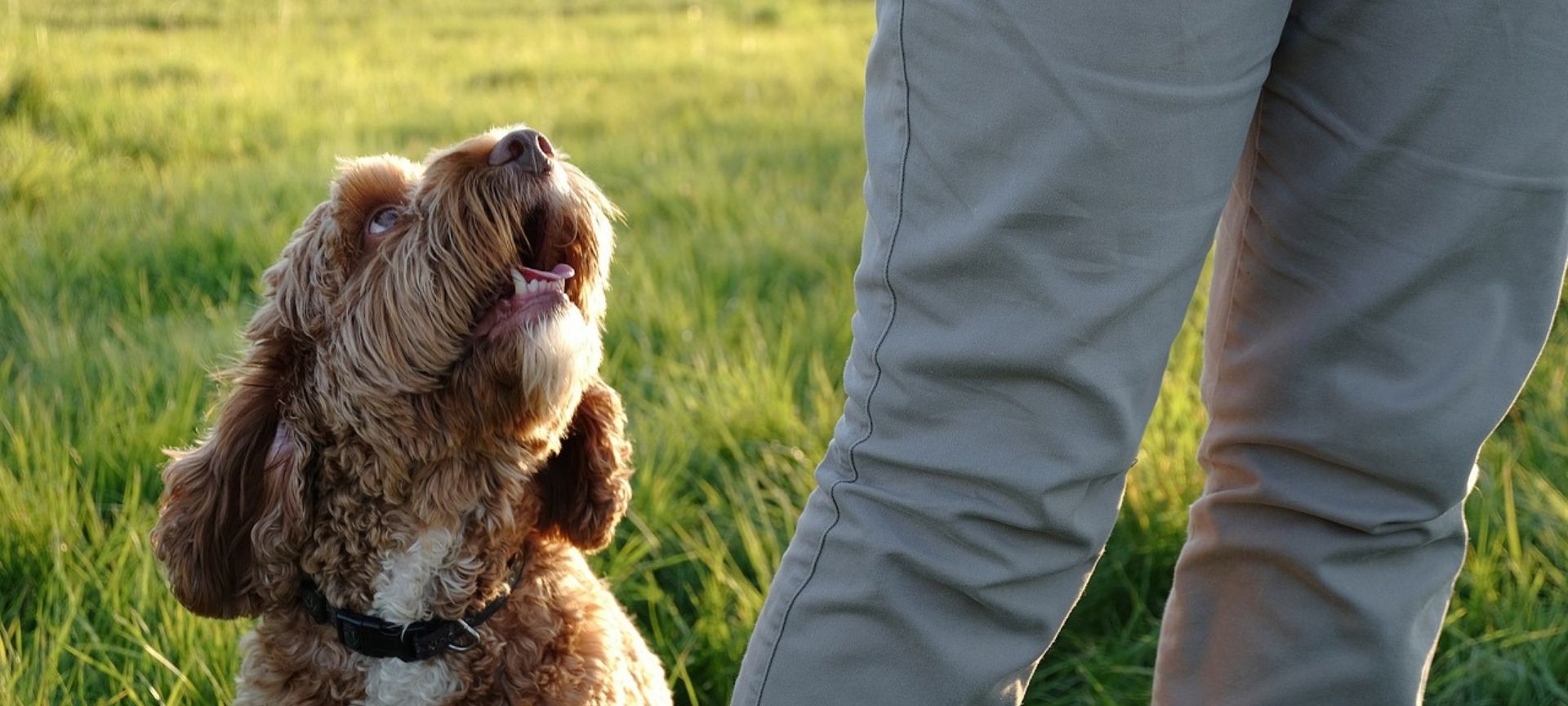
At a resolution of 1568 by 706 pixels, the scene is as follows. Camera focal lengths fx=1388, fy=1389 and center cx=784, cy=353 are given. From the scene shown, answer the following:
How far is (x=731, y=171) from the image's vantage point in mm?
5352

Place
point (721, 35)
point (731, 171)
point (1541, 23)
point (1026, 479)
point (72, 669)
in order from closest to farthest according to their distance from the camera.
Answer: point (1026, 479)
point (1541, 23)
point (72, 669)
point (731, 171)
point (721, 35)

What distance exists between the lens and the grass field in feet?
7.59

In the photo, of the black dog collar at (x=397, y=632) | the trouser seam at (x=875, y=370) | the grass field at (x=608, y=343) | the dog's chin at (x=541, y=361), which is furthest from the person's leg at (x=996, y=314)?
the grass field at (x=608, y=343)

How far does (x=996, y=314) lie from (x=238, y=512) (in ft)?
3.74

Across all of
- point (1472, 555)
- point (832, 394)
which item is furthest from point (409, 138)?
point (1472, 555)

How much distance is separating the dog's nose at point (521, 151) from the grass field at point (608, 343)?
881mm

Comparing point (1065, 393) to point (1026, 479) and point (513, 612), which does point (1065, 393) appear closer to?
point (1026, 479)

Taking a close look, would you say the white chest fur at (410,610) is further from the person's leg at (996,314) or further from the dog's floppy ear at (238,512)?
the person's leg at (996,314)

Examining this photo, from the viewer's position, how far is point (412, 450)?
189 cm

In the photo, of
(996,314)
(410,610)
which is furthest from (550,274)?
(996,314)

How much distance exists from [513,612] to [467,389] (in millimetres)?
316

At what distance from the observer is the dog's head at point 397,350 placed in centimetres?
183

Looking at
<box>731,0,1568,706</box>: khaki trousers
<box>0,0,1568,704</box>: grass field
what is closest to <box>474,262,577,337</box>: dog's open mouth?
<box>731,0,1568,706</box>: khaki trousers

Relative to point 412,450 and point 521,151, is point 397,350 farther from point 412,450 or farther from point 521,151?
point 521,151
